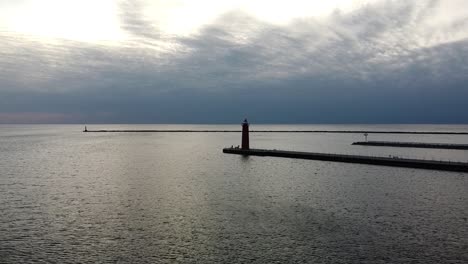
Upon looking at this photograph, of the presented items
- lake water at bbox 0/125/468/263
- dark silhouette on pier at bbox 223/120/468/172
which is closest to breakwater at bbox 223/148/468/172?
dark silhouette on pier at bbox 223/120/468/172

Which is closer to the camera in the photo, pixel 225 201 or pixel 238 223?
pixel 238 223

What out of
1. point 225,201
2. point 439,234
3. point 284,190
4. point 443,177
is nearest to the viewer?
point 439,234

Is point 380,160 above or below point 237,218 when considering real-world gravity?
above

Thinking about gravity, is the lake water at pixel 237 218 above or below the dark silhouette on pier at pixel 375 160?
below

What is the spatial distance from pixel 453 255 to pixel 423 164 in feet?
102

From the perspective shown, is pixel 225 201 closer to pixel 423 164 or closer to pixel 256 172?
pixel 256 172

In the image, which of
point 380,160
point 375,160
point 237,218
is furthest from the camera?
point 375,160

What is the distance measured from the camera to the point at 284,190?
32906mm

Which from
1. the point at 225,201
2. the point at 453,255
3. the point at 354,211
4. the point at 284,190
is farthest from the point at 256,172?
the point at 453,255

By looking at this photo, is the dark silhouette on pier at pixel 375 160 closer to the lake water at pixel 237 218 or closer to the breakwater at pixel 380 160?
the breakwater at pixel 380 160

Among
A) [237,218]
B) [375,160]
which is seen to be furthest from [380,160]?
[237,218]

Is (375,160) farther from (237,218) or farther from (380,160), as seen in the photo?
(237,218)

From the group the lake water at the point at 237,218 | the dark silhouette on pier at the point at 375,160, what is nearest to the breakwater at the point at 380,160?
the dark silhouette on pier at the point at 375,160

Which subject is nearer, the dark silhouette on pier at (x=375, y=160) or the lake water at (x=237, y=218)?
the lake water at (x=237, y=218)
